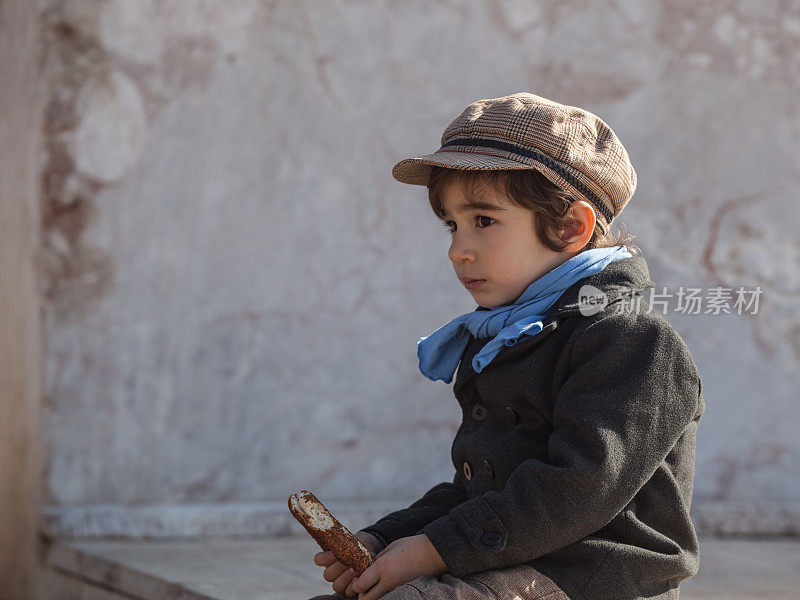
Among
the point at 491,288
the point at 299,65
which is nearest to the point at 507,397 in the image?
the point at 491,288

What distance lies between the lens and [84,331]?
278cm

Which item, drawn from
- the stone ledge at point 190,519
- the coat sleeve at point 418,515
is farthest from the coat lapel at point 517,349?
the stone ledge at point 190,519

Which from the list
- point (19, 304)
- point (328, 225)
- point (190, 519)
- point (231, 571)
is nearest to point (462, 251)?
point (231, 571)

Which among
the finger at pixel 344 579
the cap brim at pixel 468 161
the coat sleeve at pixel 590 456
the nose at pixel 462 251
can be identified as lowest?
the finger at pixel 344 579

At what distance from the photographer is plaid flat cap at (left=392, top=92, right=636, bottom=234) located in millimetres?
1604

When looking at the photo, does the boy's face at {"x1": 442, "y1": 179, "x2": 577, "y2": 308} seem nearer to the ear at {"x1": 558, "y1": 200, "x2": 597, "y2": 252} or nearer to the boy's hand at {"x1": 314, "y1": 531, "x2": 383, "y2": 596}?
the ear at {"x1": 558, "y1": 200, "x2": 597, "y2": 252}

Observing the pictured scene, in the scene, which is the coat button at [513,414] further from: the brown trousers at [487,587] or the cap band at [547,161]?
the cap band at [547,161]

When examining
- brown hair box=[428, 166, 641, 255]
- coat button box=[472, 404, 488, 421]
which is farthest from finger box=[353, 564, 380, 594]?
brown hair box=[428, 166, 641, 255]

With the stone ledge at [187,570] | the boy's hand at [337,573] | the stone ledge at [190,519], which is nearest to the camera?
the boy's hand at [337,573]

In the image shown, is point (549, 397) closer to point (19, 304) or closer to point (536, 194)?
point (536, 194)

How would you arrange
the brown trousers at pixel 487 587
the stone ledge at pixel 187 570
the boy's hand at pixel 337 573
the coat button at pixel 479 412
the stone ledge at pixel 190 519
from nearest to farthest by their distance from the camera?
the brown trousers at pixel 487 587, the boy's hand at pixel 337 573, the coat button at pixel 479 412, the stone ledge at pixel 187 570, the stone ledge at pixel 190 519

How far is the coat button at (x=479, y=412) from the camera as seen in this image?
1.66 meters

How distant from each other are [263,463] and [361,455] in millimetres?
295

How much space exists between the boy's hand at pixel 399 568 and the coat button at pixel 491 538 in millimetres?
76
